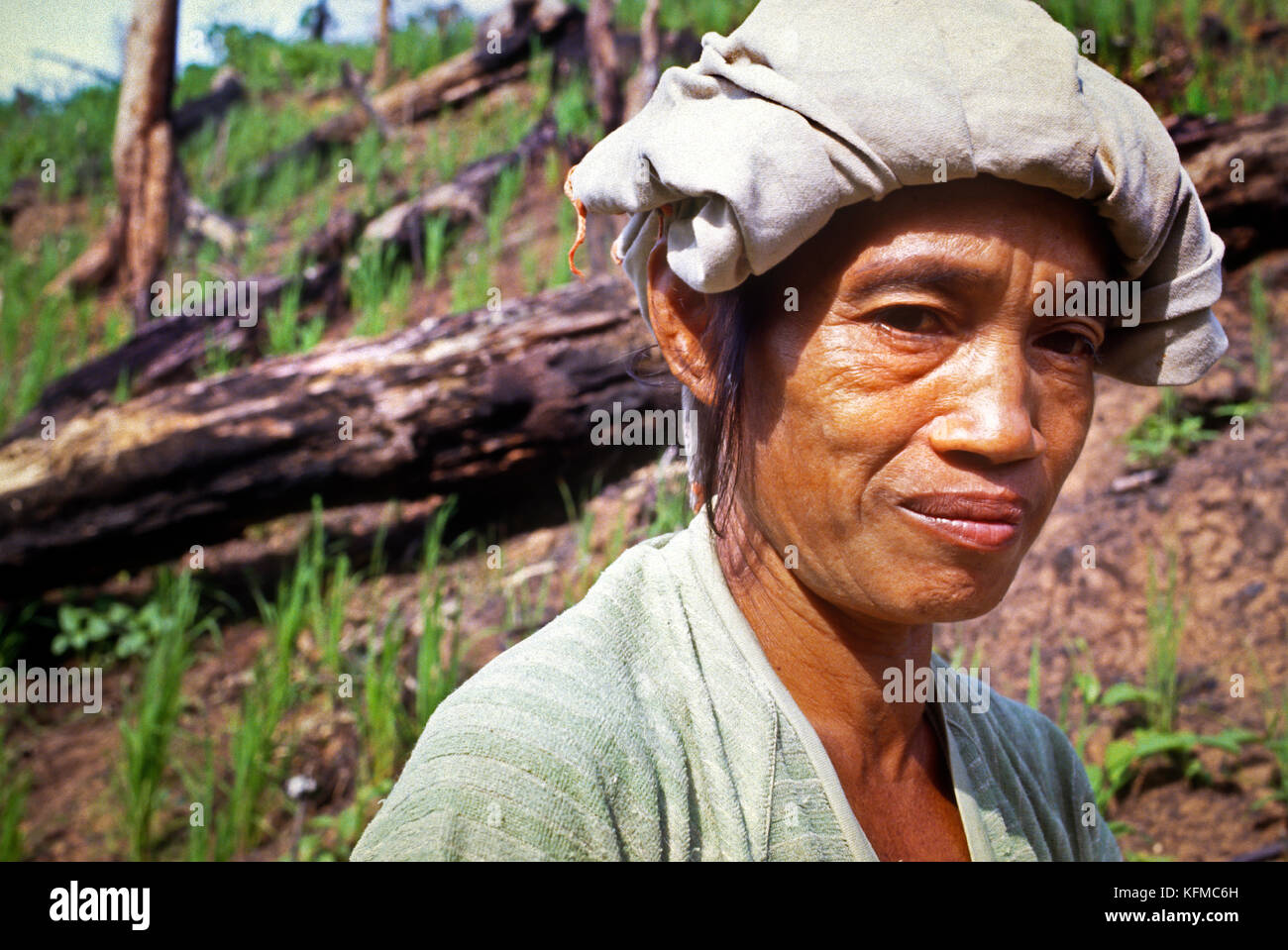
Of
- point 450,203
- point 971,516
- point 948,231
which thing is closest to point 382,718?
point 971,516

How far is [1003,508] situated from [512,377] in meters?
2.48

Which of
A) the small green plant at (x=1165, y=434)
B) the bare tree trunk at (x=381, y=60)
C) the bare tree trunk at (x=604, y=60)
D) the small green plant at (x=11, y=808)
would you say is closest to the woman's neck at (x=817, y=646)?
the small green plant at (x=11, y=808)

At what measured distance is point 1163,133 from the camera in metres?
1.15

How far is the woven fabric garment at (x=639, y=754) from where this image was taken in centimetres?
90

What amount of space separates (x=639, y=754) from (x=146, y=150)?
546cm

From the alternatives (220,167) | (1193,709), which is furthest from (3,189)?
(1193,709)

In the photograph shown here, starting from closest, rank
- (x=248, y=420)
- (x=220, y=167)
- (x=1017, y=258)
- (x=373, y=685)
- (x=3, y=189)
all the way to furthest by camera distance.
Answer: (x=1017, y=258)
(x=373, y=685)
(x=248, y=420)
(x=3, y=189)
(x=220, y=167)

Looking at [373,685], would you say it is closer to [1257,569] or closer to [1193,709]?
[1193,709]

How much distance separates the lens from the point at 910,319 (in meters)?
1.12

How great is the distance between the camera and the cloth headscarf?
1004 mm

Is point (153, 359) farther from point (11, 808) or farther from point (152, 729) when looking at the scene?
point (11, 808)

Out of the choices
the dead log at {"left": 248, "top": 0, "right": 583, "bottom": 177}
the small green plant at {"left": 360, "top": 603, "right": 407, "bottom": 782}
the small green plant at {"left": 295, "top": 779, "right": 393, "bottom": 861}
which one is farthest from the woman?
the dead log at {"left": 248, "top": 0, "right": 583, "bottom": 177}

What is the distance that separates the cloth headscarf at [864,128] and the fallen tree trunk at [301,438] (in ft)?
7.25

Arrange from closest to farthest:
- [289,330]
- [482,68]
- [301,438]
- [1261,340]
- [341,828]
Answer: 1. [341,828]
2. [301,438]
3. [1261,340]
4. [289,330]
5. [482,68]
